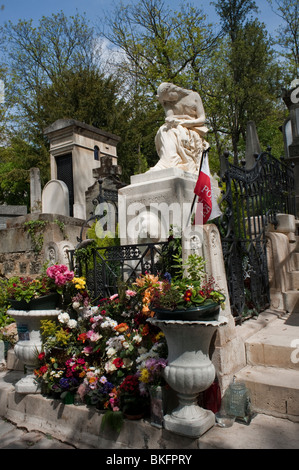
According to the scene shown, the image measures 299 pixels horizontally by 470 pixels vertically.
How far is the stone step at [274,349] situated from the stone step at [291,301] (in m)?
1.01

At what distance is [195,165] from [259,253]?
6.25 feet

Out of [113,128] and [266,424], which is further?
[113,128]

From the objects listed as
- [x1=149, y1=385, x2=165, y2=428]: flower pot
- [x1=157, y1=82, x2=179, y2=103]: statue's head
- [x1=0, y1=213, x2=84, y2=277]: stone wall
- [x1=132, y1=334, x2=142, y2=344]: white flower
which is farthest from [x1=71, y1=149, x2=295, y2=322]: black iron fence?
[x1=0, y1=213, x2=84, y2=277]: stone wall

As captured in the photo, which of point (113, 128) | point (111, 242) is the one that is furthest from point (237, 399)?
point (113, 128)

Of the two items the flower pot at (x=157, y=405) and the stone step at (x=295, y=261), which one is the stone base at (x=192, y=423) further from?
the stone step at (x=295, y=261)

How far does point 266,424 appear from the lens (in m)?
2.94

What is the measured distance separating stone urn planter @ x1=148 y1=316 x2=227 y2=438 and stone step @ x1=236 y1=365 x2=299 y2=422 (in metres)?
0.51

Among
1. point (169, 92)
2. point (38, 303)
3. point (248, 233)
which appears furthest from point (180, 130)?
point (38, 303)

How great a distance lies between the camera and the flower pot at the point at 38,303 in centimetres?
412

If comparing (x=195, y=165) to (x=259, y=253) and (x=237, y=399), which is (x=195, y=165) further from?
(x=237, y=399)

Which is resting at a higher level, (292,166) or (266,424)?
(292,166)

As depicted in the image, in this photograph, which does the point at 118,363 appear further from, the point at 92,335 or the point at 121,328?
the point at 92,335

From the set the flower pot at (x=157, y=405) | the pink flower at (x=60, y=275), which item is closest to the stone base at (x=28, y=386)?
the pink flower at (x=60, y=275)

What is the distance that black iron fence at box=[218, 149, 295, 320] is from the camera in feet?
13.9
